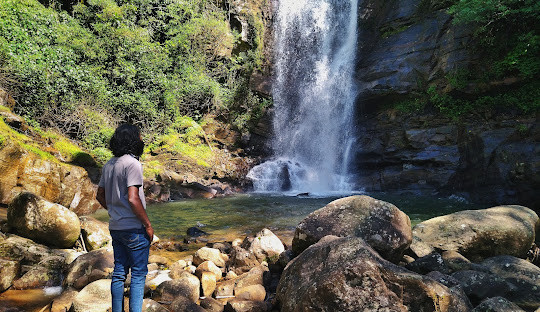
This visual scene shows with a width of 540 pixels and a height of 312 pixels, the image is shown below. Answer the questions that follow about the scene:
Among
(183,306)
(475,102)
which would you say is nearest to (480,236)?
(183,306)

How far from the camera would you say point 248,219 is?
8.62 meters

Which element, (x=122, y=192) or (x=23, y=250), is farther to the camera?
(x=23, y=250)

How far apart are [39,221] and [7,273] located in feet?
4.07

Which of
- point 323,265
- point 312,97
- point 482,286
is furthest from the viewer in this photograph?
point 312,97

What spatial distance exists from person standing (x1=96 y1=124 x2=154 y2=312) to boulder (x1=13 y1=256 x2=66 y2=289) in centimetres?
203

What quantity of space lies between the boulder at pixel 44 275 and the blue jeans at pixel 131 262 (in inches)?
79.8

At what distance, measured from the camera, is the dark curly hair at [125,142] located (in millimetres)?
2674

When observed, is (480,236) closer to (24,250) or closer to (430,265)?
(430,265)

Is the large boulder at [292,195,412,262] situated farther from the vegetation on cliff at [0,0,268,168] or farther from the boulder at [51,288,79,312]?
the vegetation on cliff at [0,0,268,168]

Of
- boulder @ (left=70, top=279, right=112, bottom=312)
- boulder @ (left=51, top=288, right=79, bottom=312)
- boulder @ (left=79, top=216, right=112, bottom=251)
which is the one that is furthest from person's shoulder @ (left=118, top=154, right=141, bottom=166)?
boulder @ (left=79, top=216, right=112, bottom=251)

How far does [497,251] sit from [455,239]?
631 mm

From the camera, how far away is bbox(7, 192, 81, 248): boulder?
479cm

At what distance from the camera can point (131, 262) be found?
106 inches

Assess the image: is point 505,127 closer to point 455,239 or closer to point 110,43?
point 455,239
